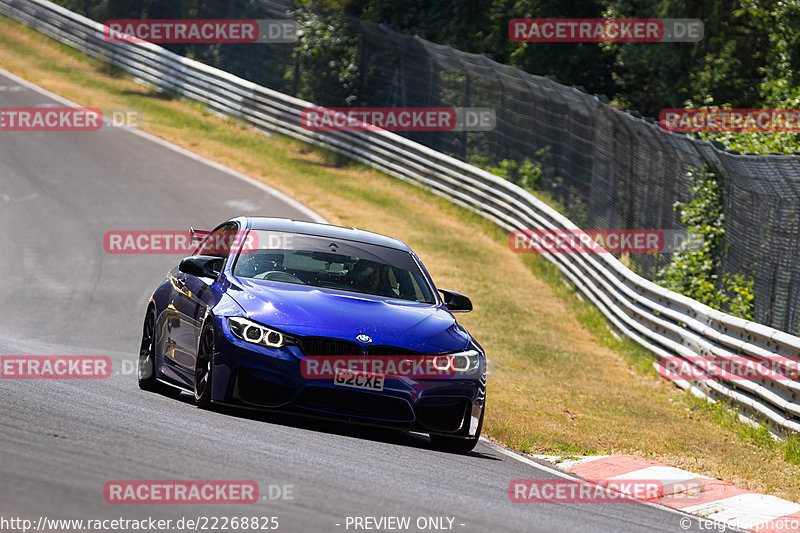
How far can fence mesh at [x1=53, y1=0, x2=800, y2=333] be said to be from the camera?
13.1 meters

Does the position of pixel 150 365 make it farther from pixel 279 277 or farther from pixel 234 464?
pixel 234 464

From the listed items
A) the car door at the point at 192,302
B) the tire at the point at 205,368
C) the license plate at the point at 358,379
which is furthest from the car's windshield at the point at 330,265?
the license plate at the point at 358,379

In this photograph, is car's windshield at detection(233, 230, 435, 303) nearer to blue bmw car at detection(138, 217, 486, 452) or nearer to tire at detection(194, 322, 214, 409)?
blue bmw car at detection(138, 217, 486, 452)

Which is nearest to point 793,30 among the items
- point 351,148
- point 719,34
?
point 719,34

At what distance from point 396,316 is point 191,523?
11.5ft

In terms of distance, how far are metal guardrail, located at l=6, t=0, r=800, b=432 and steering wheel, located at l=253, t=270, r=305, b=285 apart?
4915mm

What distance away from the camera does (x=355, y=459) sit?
7.06m

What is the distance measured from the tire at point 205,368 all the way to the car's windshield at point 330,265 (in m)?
0.75

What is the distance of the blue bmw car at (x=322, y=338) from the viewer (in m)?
7.88

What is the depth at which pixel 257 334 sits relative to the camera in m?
7.93

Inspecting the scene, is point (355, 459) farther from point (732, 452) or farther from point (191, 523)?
point (732, 452)

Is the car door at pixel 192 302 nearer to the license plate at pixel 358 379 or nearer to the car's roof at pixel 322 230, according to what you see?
the car's roof at pixel 322 230

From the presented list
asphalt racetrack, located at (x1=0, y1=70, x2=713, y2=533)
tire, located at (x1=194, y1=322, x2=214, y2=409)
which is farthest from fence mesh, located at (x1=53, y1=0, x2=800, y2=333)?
tire, located at (x1=194, y1=322, x2=214, y2=409)

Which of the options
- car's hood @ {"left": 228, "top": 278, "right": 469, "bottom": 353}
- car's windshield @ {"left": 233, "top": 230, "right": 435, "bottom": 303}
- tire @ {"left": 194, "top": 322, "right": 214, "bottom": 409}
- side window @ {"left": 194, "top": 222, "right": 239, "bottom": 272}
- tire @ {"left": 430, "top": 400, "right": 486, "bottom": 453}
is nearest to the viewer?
car's hood @ {"left": 228, "top": 278, "right": 469, "bottom": 353}
